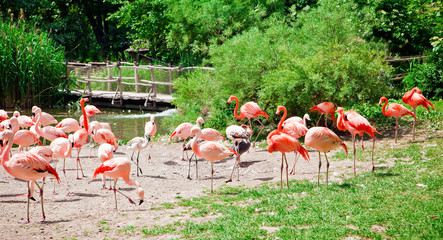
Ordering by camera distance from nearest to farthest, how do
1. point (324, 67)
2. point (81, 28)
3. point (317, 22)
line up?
point (324, 67) < point (317, 22) < point (81, 28)

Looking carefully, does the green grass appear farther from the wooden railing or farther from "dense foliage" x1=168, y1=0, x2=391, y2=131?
the wooden railing

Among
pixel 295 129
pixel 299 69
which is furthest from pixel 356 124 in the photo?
pixel 299 69

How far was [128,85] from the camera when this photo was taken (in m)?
22.1

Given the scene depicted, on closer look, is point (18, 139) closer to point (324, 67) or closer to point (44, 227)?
point (44, 227)

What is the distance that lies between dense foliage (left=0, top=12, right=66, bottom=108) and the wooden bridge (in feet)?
5.73

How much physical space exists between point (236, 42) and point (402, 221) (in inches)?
312

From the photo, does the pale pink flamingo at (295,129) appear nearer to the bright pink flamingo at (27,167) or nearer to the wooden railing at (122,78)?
the bright pink flamingo at (27,167)

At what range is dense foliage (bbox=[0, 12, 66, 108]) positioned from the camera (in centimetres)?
1861

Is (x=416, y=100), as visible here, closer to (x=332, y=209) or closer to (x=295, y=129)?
(x=295, y=129)

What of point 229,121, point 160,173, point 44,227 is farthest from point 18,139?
point 229,121

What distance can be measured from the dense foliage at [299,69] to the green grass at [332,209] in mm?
3521

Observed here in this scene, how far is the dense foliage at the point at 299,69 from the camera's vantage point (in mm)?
10539

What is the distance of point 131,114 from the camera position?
65.2 ft

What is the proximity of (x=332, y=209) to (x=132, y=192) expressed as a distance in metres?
3.51
